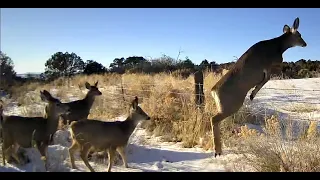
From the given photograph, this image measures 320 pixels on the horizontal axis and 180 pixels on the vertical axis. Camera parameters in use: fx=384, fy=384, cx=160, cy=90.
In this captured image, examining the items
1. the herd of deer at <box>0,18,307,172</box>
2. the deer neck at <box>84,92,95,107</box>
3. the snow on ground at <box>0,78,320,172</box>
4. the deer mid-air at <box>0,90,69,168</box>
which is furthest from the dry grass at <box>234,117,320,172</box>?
the deer neck at <box>84,92,95,107</box>

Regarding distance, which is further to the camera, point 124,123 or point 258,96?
point 258,96

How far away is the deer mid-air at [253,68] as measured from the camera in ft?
20.7

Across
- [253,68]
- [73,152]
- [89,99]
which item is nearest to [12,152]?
[73,152]

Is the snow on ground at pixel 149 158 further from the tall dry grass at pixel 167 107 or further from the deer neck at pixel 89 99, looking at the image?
the deer neck at pixel 89 99

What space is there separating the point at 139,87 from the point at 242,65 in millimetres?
8429

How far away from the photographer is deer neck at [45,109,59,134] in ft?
22.4

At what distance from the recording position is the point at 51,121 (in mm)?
6938

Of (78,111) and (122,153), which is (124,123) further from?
(78,111)

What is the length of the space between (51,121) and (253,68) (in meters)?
3.67

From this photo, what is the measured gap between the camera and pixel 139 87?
14578 millimetres

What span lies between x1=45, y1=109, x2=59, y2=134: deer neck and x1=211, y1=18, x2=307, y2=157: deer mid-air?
2.94 m
